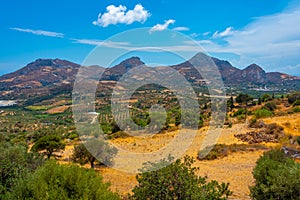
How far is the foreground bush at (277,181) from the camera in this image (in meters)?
9.89

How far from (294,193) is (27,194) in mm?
9268

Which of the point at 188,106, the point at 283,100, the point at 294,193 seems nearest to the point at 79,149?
the point at 294,193

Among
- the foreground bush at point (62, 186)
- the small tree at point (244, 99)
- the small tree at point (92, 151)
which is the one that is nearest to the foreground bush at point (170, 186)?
the foreground bush at point (62, 186)

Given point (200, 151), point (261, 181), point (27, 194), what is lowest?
point (200, 151)

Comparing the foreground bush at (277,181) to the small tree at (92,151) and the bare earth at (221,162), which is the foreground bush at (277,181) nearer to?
the bare earth at (221,162)

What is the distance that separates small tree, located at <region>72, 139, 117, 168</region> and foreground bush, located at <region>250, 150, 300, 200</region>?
42.2 feet

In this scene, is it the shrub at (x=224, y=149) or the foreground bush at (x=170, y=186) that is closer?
the foreground bush at (x=170, y=186)

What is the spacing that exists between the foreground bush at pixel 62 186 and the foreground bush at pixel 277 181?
633 cm

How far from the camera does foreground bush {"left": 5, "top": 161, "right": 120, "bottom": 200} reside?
7641mm

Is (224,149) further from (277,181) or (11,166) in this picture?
(11,166)

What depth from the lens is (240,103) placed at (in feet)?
195

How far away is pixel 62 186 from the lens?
8078 millimetres

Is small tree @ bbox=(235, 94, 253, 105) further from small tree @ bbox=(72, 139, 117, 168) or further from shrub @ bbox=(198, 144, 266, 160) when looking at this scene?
small tree @ bbox=(72, 139, 117, 168)

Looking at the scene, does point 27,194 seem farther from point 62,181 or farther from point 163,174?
point 163,174
